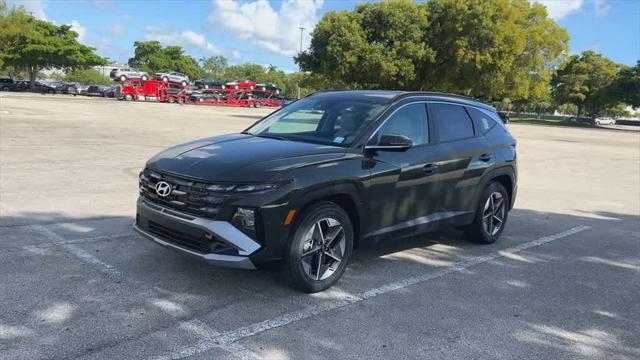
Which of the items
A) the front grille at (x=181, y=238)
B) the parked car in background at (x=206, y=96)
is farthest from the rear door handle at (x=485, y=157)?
the parked car in background at (x=206, y=96)

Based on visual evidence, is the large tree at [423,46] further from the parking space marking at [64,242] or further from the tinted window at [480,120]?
the parking space marking at [64,242]

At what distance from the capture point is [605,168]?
1730 cm

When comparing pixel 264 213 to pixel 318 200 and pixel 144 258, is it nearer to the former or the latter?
pixel 318 200

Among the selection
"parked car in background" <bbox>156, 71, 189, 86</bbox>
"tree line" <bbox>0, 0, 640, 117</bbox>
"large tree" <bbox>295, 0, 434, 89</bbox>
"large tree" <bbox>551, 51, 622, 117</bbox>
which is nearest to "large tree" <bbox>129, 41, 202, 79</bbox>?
"parked car in background" <bbox>156, 71, 189, 86</bbox>

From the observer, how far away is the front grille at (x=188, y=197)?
4.22m

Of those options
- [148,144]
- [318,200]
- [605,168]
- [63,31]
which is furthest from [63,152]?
[63,31]

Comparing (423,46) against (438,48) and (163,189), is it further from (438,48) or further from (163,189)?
(163,189)

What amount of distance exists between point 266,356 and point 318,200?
143 centimetres

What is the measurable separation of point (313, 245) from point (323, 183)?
54 centimetres

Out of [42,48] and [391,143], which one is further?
[42,48]

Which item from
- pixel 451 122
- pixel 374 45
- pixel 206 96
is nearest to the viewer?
pixel 451 122

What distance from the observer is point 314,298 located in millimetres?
4602

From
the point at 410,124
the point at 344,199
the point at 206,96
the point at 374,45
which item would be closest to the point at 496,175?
the point at 410,124

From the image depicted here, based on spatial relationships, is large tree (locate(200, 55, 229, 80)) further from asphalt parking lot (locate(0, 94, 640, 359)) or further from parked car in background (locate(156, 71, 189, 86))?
asphalt parking lot (locate(0, 94, 640, 359))
